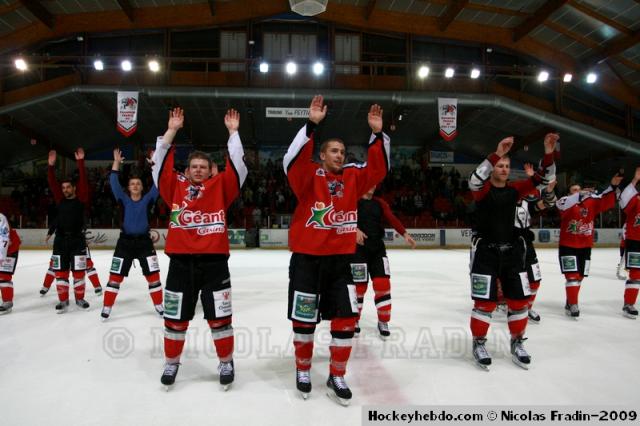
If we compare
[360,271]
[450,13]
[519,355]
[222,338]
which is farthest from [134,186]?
[450,13]

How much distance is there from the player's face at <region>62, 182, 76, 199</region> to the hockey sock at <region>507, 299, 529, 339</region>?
5.97 m

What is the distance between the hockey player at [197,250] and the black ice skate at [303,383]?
0.55m

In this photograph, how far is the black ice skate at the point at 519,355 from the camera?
3498 mm

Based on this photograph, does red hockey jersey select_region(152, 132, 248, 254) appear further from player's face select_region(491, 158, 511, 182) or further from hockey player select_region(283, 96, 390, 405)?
player's face select_region(491, 158, 511, 182)

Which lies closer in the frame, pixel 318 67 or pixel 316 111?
pixel 316 111

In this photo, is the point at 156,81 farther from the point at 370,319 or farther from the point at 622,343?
the point at 622,343

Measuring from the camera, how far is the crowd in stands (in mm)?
18344

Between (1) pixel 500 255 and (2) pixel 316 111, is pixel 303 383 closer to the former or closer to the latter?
(2) pixel 316 111

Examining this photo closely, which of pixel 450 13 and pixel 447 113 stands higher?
pixel 450 13

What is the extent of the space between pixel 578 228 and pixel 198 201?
5.31 m

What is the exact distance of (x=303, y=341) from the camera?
117 inches

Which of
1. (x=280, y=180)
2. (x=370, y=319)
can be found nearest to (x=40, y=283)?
(x=370, y=319)

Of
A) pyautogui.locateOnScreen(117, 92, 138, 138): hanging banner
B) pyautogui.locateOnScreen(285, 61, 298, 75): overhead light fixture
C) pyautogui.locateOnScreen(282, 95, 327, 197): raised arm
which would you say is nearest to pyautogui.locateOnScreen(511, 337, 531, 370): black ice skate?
pyautogui.locateOnScreen(282, 95, 327, 197): raised arm

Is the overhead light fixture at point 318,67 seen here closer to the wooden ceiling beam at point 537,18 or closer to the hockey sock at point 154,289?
the wooden ceiling beam at point 537,18
